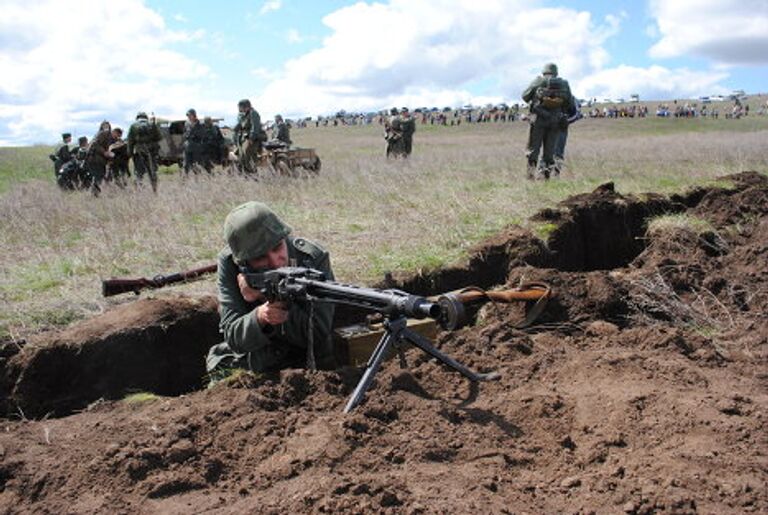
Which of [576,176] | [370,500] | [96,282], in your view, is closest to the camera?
[370,500]

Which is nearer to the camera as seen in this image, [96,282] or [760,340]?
[760,340]

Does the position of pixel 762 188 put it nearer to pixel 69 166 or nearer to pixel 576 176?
pixel 576 176

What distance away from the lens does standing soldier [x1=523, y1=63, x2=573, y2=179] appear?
11.5 meters

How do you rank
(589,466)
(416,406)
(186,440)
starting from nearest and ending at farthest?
1. (589,466)
2. (186,440)
3. (416,406)

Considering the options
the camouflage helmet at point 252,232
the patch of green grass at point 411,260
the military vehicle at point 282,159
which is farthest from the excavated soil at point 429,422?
the military vehicle at point 282,159

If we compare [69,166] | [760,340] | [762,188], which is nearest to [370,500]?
[760,340]

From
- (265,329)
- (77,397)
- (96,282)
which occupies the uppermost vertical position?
(265,329)

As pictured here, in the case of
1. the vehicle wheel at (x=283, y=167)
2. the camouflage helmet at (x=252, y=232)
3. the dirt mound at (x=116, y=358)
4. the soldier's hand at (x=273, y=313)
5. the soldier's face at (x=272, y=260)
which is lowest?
the dirt mound at (x=116, y=358)

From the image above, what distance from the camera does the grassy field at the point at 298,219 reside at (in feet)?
20.8

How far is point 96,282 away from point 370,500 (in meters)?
4.53

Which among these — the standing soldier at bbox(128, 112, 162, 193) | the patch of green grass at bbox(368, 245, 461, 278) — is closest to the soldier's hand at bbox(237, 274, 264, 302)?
the patch of green grass at bbox(368, 245, 461, 278)

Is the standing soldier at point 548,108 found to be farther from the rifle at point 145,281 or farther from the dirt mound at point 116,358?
the dirt mound at point 116,358

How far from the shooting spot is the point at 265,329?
12.3 feet

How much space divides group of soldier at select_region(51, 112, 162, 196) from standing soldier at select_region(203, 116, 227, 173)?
3.96ft
